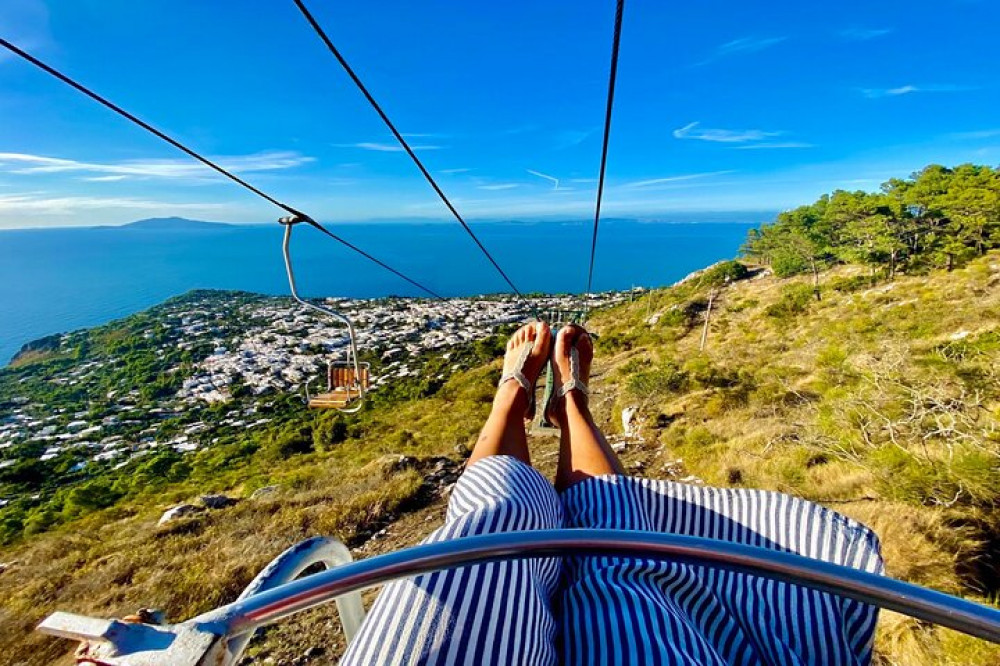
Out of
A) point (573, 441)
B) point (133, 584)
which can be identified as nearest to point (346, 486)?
point (133, 584)

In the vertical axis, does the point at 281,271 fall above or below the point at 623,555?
below

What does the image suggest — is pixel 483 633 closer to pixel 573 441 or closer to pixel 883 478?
pixel 573 441

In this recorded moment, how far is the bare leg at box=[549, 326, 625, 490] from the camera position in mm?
A: 1959

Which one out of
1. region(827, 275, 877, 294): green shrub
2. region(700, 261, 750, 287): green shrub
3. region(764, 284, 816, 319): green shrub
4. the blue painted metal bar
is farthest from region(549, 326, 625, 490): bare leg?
region(700, 261, 750, 287): green shrub

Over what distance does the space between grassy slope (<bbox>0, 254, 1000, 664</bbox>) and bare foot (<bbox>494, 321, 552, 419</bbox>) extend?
186cm

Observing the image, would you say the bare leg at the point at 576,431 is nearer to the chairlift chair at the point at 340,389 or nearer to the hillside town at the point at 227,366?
the chairlift chair at the point at 340,389

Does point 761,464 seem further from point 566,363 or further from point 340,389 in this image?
point 340,389

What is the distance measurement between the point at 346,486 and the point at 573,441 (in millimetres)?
4679

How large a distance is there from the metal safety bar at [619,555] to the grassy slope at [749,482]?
1.83 meters

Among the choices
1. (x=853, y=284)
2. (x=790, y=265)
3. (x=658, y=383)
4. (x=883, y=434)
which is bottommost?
(x=658, y=383)

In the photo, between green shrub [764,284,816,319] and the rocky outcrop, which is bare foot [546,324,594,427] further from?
green shrub [764,284,816,319]

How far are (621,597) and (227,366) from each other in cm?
4510

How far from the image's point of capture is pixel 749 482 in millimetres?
3832

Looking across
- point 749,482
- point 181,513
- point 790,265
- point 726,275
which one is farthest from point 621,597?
point 726,275
